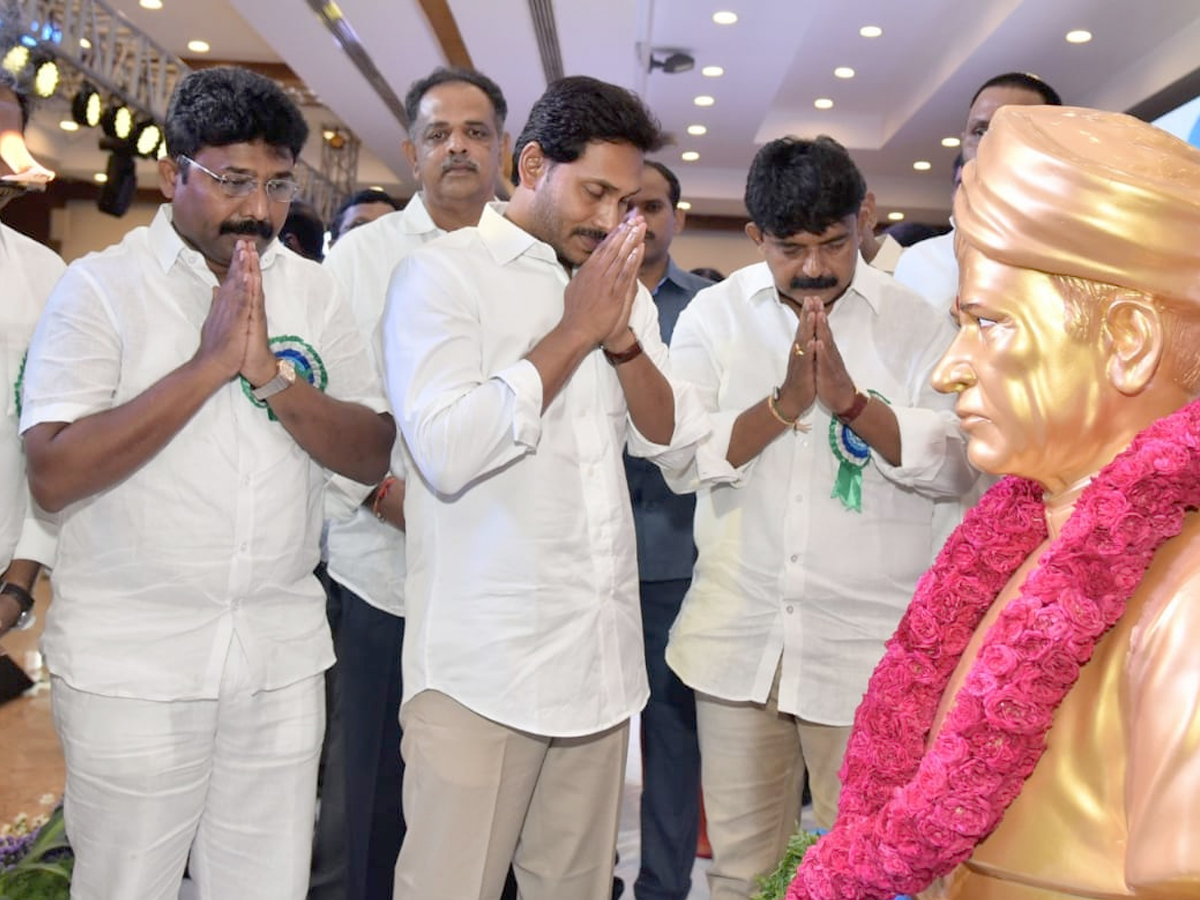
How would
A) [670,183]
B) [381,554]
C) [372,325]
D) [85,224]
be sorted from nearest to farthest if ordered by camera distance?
[381,554] → [372,325] → [670,183] → [85,224]

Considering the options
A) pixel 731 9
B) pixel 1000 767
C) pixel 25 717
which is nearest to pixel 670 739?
pixel 1000 767

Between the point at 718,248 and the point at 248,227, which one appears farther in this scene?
the point at 718,248

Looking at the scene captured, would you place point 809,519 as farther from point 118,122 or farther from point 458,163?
point 118,122

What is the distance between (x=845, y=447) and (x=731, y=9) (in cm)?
726

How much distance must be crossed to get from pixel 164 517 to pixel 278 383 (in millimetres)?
297

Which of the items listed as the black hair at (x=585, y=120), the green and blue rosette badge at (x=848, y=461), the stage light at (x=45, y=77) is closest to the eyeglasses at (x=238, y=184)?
the black hair at (x=585, y=120)

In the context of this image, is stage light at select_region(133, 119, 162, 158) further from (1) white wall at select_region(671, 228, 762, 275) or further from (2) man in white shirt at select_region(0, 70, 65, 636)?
(1) white wall at select_region(671, 228, 762, 275)

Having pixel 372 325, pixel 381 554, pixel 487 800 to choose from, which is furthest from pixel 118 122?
pixel 487 800

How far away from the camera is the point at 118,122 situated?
8.57 m

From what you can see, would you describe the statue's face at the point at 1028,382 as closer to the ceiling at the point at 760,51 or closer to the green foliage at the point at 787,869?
the green foliage at the point at 787,869

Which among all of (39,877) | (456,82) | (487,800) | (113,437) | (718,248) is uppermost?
(718,248)

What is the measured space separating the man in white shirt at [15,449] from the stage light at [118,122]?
646 cm

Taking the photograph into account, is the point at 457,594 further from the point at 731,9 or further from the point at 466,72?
the point at 731,9

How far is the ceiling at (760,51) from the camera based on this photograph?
28.3 feet
